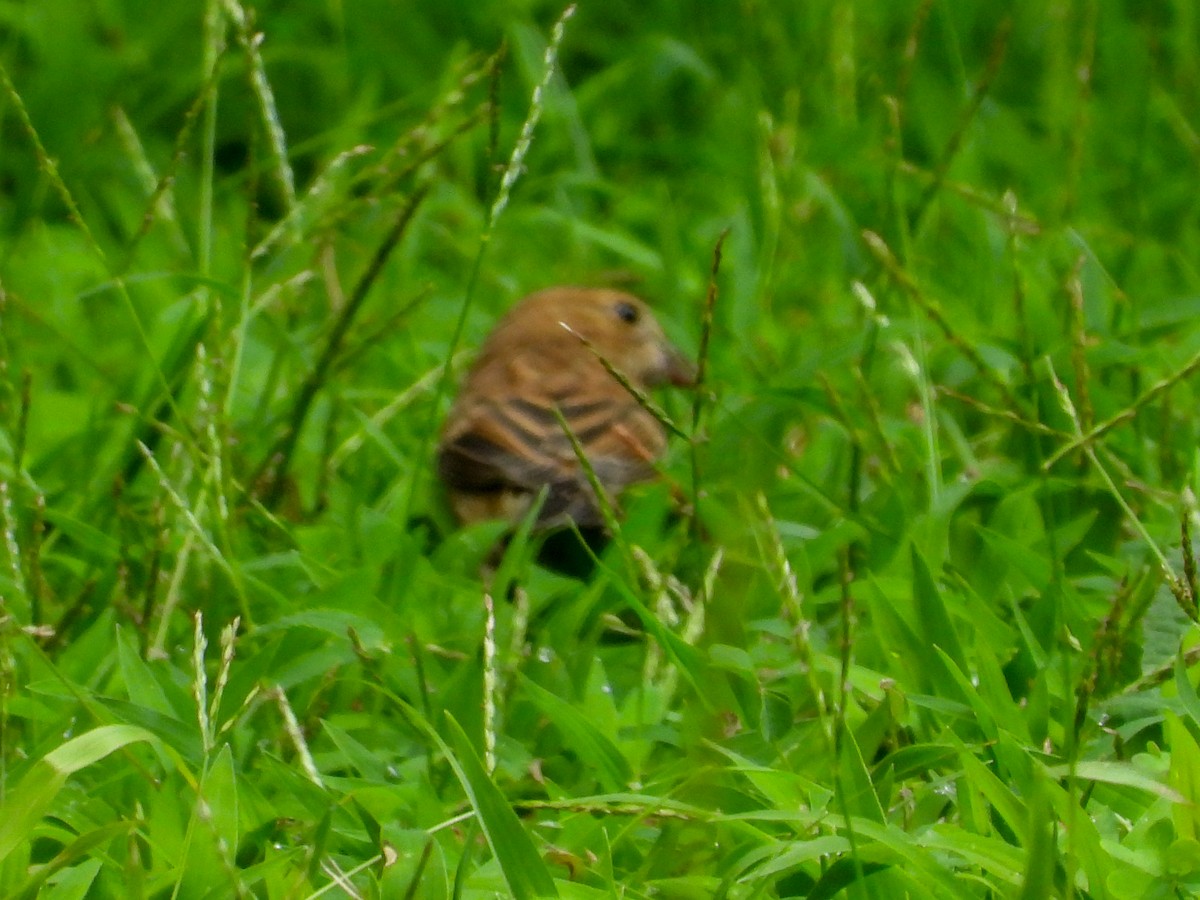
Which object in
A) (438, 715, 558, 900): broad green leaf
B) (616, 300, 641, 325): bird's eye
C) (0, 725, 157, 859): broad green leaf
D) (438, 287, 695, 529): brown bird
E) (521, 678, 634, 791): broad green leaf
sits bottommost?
(616, 300, 641, 325): bird's eye

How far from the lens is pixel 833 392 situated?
2.79m

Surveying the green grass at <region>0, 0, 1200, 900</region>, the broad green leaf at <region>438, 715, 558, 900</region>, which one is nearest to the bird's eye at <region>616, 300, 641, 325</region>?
the green grass at <region>0, 0, 1200, 900</region>

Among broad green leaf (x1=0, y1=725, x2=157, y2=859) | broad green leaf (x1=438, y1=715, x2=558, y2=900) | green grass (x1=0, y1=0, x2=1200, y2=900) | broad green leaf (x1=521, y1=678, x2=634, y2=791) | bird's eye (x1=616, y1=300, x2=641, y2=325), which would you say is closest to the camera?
broad green leaf (x1=0, y1=725, x2=157, y2=859)

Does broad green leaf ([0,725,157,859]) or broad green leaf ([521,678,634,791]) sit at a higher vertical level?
broad green leaf ([0,725,157,859])

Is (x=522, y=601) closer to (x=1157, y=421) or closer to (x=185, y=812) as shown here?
(x=185, y=812)

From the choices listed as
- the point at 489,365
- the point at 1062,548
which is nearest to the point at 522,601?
the point at 1062,548

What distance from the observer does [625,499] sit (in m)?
3.29

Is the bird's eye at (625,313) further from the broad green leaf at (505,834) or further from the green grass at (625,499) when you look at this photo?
the broad green leaf at (505,834)

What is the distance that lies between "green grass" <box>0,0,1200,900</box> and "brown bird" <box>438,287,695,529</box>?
9cm

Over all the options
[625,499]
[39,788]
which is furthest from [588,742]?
[625,499]

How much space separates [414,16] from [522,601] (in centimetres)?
319

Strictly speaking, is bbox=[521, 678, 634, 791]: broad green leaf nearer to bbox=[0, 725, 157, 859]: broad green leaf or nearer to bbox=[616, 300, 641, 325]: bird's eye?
bbox=[0, 725, 157, 859]: broad green leaf

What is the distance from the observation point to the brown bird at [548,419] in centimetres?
322

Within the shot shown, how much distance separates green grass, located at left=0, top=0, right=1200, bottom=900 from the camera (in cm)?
198
